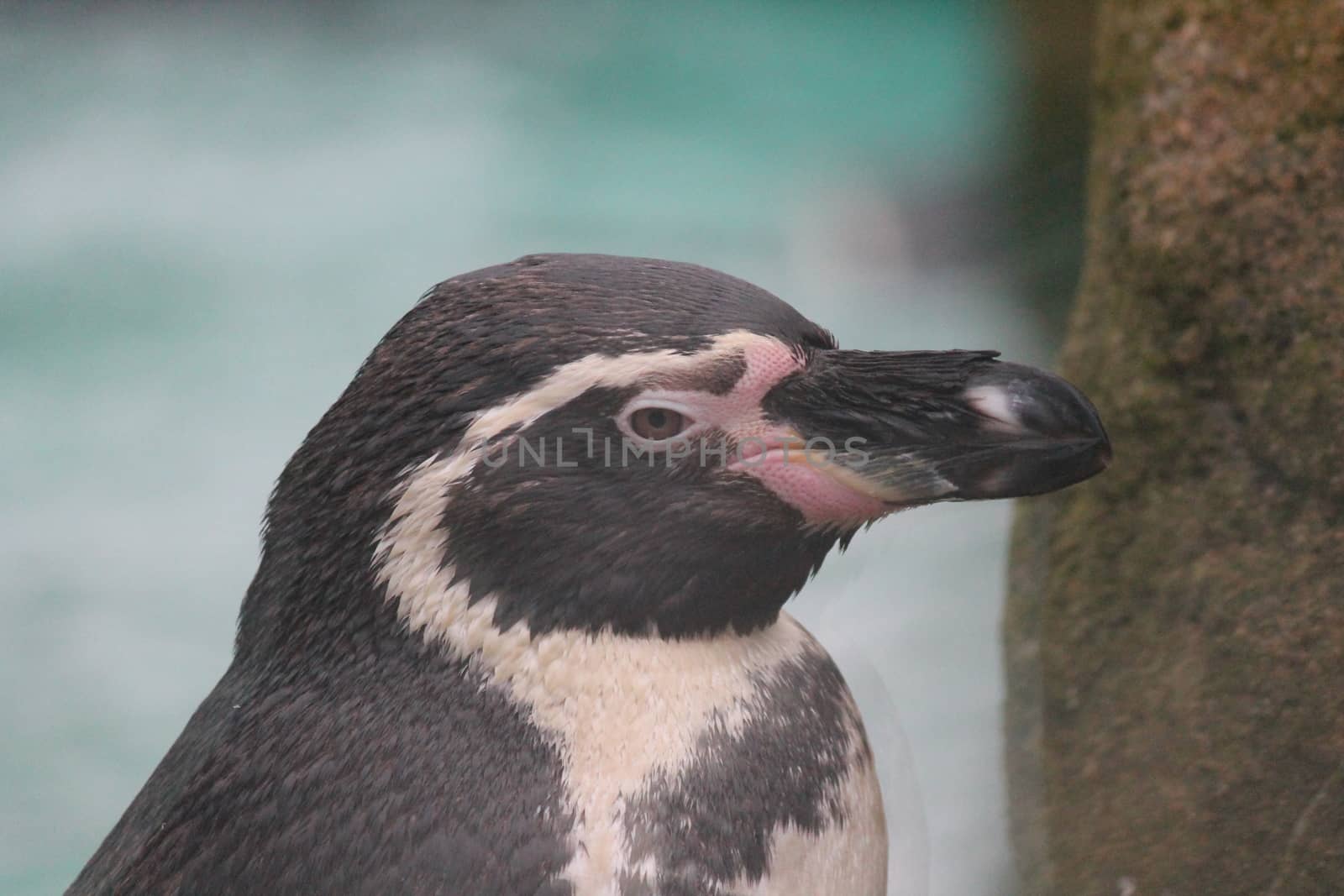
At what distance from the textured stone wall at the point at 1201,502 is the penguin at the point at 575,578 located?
0.66 meters

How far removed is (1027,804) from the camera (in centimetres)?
261

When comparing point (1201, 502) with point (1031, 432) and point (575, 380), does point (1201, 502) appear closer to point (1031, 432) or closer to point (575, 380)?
point (1031, 432)

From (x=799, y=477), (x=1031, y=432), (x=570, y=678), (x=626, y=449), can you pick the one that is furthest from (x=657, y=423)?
(x=1031, y=432)

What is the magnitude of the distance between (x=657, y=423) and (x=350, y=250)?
19.4 feet

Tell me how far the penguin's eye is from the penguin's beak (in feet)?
0.38

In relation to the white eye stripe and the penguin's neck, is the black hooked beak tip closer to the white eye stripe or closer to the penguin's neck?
the white eye stripe

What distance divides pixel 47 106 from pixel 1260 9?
25.0 feet

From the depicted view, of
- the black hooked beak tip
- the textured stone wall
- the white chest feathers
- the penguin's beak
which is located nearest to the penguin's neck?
the white chest feathers

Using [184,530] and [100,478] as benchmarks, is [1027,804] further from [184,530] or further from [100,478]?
[100,478]

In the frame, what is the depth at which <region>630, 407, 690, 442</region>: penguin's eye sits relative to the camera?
1.66 m

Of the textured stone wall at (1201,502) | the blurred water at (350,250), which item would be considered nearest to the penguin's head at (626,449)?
the textured stone wall at (1201,502)

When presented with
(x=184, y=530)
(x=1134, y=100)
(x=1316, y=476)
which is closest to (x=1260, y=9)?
(x=1134, y=100)

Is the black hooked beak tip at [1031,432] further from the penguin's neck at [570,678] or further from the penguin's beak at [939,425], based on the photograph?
the penguin's neck at [570,678]

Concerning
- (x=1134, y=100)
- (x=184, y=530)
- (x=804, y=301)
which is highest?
(x=1134, y=100)
